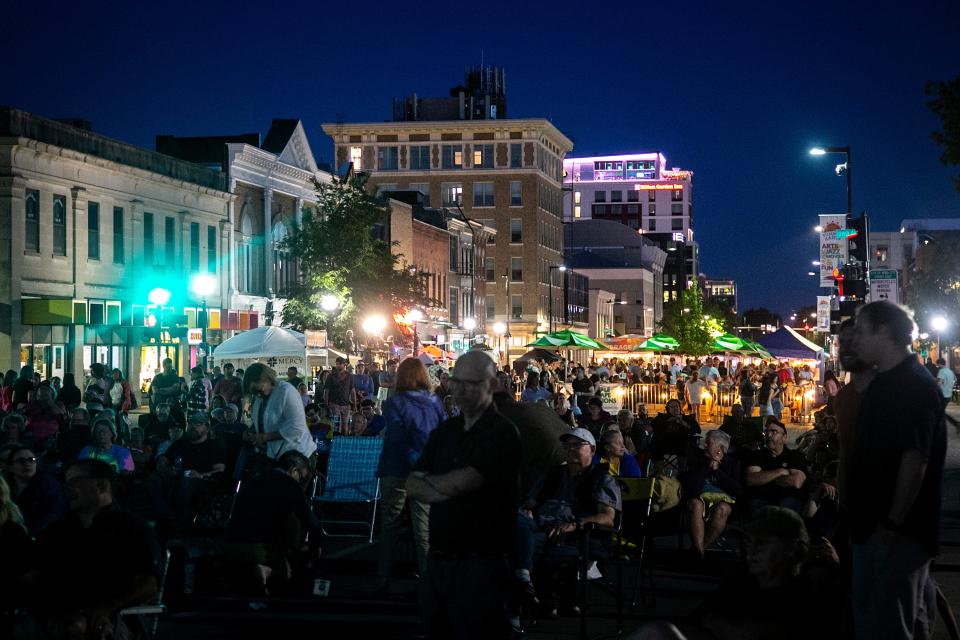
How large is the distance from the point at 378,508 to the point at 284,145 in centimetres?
3909

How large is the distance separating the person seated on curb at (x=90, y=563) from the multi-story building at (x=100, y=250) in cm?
2611

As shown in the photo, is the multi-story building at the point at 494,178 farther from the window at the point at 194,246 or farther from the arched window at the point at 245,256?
the window at the point at 194,246

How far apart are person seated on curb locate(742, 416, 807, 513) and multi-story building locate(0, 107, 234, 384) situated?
22.6 metres

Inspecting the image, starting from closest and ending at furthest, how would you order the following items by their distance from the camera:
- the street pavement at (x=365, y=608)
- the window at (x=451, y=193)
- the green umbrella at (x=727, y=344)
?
the street pavement at (x=365, y=608), the green umbrella at (x=727, y=344), the window at (x=451, y=193)

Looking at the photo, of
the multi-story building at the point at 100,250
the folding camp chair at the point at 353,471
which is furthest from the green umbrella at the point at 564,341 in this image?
the folding camp chair at the point at 353,471

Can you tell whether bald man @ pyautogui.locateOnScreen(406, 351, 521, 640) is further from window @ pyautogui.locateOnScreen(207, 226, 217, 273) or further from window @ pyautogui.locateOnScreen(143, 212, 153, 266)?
window @ pyautogui.locateOnScreen(207, 226, 217, 273)

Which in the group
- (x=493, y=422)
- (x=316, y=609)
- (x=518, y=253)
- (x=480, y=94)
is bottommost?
(x=316, y=609)

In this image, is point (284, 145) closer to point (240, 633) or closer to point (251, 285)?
point (251, 285)

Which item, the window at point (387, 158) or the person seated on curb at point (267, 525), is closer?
the person seated on curb at point (267, 525)

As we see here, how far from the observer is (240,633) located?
8.84 metres

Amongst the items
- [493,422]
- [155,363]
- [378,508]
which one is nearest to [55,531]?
[493,422]

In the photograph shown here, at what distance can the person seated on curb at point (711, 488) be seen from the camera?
1151cm

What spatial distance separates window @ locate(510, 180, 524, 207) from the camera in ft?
343

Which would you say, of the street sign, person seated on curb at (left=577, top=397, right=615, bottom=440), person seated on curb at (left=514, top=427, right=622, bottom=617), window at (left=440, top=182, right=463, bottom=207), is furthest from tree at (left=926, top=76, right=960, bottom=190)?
window at (left=440, top=182, right=463, bottom=207)
